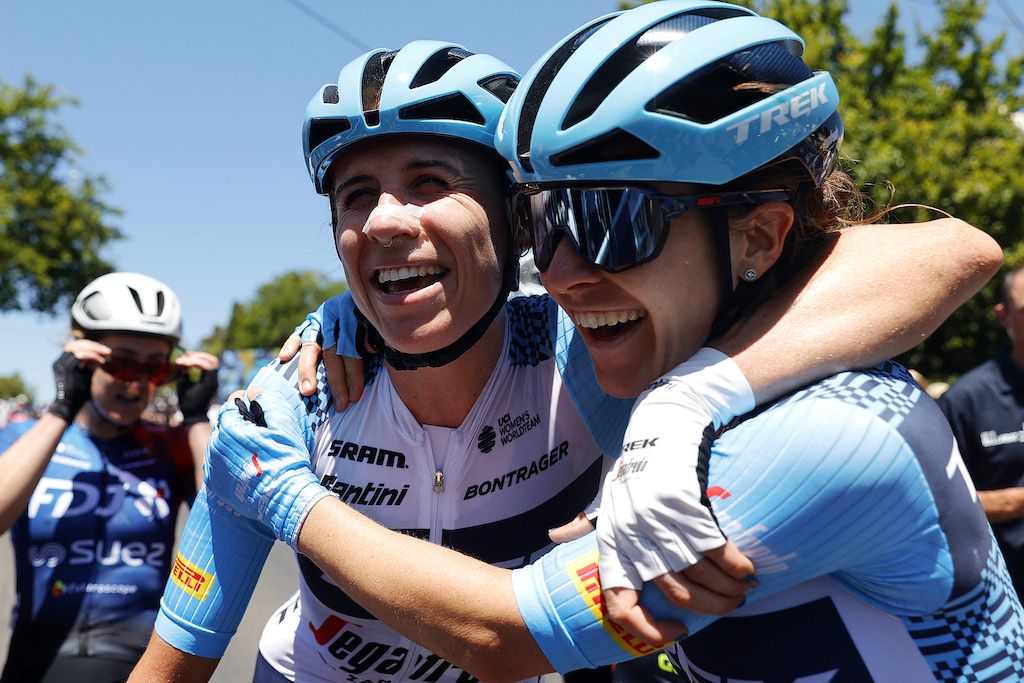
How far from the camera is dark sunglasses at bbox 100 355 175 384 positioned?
15.4 ft

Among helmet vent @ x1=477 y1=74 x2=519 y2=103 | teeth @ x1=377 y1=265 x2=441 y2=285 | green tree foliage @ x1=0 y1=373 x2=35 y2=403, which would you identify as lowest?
green tree foliage @ x1=0 y1=373 x2=35 y2=403

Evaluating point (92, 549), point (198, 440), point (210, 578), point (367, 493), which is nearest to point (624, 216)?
point (367, 493)

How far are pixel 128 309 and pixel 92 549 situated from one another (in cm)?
132

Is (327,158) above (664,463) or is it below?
above

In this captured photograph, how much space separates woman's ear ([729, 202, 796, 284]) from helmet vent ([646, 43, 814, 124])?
0.76ft

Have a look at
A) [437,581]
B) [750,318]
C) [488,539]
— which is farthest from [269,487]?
[750,318]

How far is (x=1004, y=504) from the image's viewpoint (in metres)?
5.00

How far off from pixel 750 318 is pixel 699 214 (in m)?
0.26

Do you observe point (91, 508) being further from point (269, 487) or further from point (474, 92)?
point (474, 92)

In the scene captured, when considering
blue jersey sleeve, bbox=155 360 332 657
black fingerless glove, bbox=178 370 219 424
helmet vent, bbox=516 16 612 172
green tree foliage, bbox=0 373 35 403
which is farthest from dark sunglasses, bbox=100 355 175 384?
green tree foliage, bbox=0 373 35 403

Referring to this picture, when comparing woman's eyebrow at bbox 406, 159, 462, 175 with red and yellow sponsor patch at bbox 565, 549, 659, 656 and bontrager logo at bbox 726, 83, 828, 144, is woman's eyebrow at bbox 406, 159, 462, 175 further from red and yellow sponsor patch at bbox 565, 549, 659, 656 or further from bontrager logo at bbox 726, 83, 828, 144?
red and yellow sponsor patch at bbox 565, 549, 659, 656

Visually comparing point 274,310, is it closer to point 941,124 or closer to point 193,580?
point 941,124

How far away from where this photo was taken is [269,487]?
2.17 metres

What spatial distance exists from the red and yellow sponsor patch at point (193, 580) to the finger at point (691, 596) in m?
1.54
